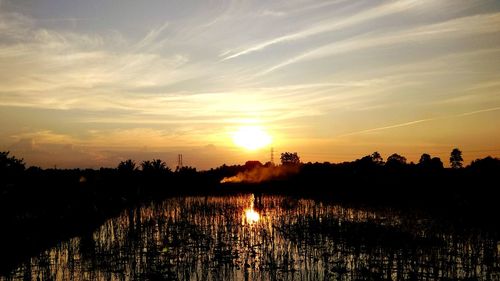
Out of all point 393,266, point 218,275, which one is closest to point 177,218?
point 218,275

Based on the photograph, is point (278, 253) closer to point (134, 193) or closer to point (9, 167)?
point (9, 167)

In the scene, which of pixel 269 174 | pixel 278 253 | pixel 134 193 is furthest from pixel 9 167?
pixel 269 174

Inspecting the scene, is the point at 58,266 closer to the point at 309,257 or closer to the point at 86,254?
the point at 86,254

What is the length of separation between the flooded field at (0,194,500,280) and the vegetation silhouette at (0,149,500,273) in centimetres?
243

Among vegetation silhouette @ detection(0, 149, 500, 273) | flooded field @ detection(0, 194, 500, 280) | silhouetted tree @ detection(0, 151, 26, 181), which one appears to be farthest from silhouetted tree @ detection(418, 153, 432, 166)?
silhouetted tree @ detection(0, 151, 26, 181)

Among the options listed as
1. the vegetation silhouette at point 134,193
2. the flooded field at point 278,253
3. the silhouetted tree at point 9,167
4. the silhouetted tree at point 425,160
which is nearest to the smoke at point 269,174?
the vegetation silhouette at point 134,193

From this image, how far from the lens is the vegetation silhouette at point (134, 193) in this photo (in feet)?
66.0

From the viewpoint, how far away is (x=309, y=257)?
1655cm

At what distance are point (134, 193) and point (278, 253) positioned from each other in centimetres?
2359

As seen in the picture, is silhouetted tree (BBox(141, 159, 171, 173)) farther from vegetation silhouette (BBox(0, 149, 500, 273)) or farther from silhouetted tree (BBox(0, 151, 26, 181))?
silhouetted tree (BBox(0, 151, 26, 181))

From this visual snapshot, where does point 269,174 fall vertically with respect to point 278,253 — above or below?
above

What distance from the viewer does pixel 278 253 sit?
54.9 feet

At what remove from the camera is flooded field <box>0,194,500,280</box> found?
14.5 meters

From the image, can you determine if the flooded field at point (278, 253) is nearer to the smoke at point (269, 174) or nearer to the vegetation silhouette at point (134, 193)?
the vegetation silhouette at point (134, 193)
